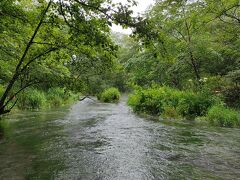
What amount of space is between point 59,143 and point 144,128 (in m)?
3.52

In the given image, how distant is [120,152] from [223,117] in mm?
5694

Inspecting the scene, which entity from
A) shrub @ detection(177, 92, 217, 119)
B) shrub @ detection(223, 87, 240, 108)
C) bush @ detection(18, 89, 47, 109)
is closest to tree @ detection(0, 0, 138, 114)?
shrub @ detection(177, 92, 217, 119)

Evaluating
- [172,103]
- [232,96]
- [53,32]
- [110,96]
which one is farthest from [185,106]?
[110,96]

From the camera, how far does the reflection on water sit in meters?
5.05

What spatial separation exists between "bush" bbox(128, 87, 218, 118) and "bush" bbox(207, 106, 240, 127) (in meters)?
1.33

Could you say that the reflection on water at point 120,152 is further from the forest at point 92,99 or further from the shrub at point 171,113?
the shrub at point 171,113

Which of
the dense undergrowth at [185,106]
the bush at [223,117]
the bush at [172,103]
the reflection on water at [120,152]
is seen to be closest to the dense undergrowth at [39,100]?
the bush at [172,103]

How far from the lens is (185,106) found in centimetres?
1273

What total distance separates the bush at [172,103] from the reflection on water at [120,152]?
8.27 ft

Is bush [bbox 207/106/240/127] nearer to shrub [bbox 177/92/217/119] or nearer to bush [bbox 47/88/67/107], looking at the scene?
shrub [bbox 177/92/217/119]

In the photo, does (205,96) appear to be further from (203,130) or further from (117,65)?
(117,65)

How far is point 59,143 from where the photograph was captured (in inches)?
304

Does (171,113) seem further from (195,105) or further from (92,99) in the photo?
(92,99)

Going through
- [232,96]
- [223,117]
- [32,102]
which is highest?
[32,102]
